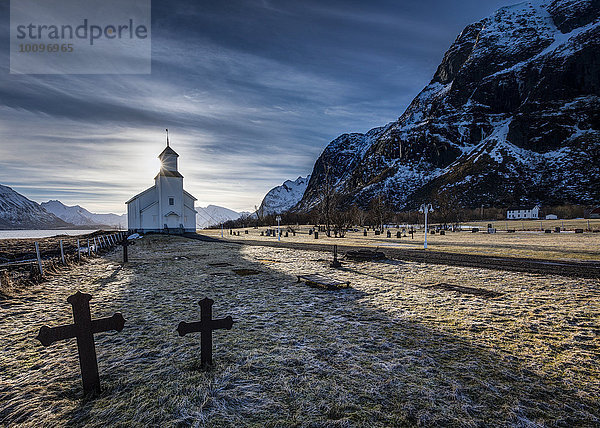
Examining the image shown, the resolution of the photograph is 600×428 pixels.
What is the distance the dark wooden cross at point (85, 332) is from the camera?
3836mm

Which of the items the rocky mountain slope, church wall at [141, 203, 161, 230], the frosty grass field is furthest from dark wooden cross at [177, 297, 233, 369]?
the rocky mountain slope

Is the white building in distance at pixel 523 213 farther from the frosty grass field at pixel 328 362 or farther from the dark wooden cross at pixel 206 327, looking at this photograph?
the dark wooden cross at pixel 206 327

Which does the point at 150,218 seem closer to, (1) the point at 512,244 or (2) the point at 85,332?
(1) the point at 512,244

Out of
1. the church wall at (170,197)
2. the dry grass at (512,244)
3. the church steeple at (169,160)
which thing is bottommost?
the dry grass at (512,244)

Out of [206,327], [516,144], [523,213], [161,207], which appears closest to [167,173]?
[161,207]

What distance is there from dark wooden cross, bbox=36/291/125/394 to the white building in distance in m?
117

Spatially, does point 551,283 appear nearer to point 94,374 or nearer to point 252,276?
point 252,276

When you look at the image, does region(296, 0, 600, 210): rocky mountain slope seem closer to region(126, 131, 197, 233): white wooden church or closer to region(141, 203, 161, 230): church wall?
region(126, 131, 197, 233): white wooden church

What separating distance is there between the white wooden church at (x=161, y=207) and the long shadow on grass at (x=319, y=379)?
5487 centimetres

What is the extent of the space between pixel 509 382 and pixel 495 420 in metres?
1.05

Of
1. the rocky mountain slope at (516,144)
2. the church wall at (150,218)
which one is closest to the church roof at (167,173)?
the church wall at (150,218)

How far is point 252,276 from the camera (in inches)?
499

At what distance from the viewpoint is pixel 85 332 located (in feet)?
13.0

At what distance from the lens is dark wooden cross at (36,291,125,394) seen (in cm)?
384
